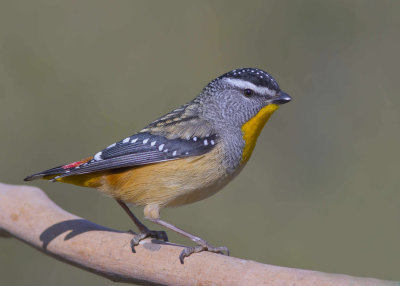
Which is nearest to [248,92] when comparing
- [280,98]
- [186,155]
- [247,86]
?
[247,86]

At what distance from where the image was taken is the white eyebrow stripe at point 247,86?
4809mm

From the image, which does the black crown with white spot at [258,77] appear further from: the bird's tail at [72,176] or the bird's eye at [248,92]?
the bird's tail at [72,176]

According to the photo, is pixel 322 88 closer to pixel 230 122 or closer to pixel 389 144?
pixel 389 144

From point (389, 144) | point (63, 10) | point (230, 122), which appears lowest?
point (389, 144)

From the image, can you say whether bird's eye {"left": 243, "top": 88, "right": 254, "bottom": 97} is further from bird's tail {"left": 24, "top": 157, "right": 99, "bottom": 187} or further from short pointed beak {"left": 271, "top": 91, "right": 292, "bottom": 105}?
bird's tail {"left": 24, "top": 157, "right": 99, "bottom": 187}

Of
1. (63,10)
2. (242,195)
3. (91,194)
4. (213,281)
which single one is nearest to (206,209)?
(242,195)

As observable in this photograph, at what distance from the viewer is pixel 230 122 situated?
4816 millimetres

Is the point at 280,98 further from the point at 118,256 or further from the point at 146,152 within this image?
the point at 118,256

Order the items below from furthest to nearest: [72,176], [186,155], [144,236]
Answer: [72,176] < [186,155] < [144,236]

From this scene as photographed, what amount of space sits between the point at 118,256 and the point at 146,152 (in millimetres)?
846

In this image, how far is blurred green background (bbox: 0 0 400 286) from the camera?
24.8 ft

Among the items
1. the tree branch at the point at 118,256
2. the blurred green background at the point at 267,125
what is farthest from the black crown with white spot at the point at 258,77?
the blurred green background at the point at 267,125

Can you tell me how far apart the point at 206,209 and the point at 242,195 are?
479 mm

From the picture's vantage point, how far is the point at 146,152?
4.66 m
